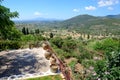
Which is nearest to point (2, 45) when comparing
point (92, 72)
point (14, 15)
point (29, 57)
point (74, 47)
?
point (14, 15)

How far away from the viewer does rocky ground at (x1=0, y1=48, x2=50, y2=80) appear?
14.4 meters

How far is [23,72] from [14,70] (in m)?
0.76

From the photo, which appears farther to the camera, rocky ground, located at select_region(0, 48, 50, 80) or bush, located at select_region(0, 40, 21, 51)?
bush, located at select_region(0, 40, 21, 51)

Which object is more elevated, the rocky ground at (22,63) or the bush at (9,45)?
the bush at (9,45)

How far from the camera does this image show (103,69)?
6.36 meters

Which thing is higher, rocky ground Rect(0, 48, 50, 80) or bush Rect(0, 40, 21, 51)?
bush Rect(0, 40, 21, 51)

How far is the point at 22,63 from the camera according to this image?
1614cm

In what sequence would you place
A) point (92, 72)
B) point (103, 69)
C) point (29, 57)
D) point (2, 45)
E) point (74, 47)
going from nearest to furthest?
point (103, 69) → point (92, 72) → point (29, 57) → point (74, 47) → point (2, 45)

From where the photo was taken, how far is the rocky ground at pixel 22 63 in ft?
47.1

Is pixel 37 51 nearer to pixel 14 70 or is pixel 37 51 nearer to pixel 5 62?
pixel 5 62

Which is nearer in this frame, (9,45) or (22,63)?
(22,63)

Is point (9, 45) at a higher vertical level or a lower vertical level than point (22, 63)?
higher

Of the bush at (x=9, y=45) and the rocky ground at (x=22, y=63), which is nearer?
the rocky ground at (x=22, y=63)

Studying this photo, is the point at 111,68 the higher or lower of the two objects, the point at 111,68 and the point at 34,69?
the higher
